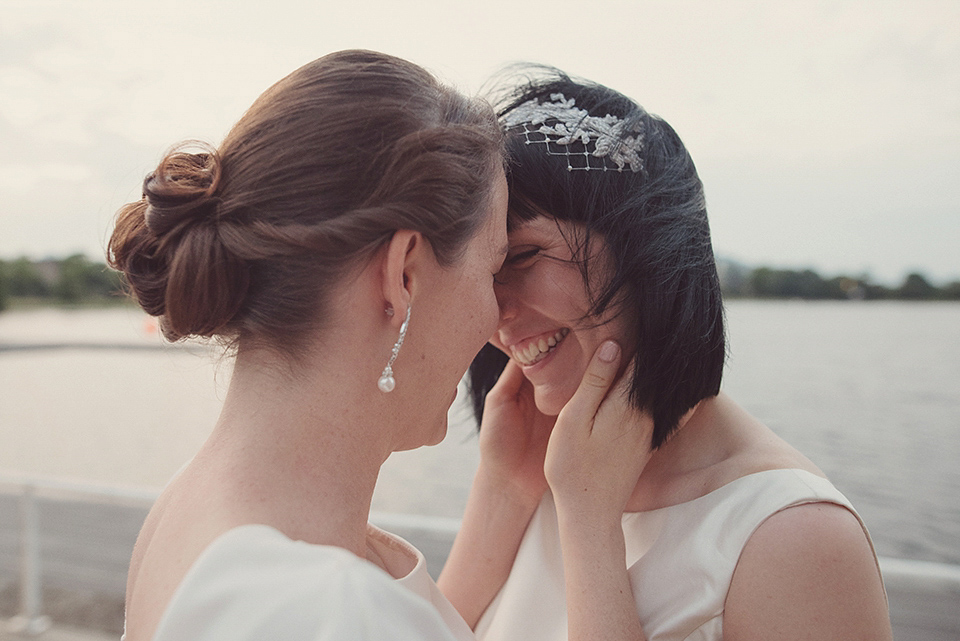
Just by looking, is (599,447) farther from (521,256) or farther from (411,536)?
(411,536)

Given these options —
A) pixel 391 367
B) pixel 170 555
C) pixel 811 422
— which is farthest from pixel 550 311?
pixel 811 422

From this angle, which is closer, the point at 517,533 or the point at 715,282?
the point at 715,282

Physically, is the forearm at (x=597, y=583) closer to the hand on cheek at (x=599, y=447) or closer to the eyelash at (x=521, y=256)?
the hand on cheek at (x=599, y=447)

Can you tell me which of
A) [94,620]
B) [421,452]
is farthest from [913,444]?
[94,620]

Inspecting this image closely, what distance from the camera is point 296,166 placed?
0.90 metres

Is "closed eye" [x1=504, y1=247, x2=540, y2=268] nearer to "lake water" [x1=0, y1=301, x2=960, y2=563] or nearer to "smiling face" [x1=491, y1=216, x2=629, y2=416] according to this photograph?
"smiling face" [x1=491, y1=216, x2=629, y2=416]

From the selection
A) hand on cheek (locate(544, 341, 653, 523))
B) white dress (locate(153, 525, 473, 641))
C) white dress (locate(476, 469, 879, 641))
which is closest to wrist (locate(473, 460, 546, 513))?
white dress (locate(476, 469, 879, 641))

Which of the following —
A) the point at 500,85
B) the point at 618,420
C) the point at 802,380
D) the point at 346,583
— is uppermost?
the point at 500,85

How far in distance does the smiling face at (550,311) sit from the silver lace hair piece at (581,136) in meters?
0.14

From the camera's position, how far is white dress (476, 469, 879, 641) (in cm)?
125

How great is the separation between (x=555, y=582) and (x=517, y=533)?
0.17 metres

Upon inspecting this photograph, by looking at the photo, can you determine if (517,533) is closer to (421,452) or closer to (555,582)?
(555,582)

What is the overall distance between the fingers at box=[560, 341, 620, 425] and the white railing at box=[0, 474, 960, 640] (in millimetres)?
1066

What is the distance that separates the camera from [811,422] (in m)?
8.43
